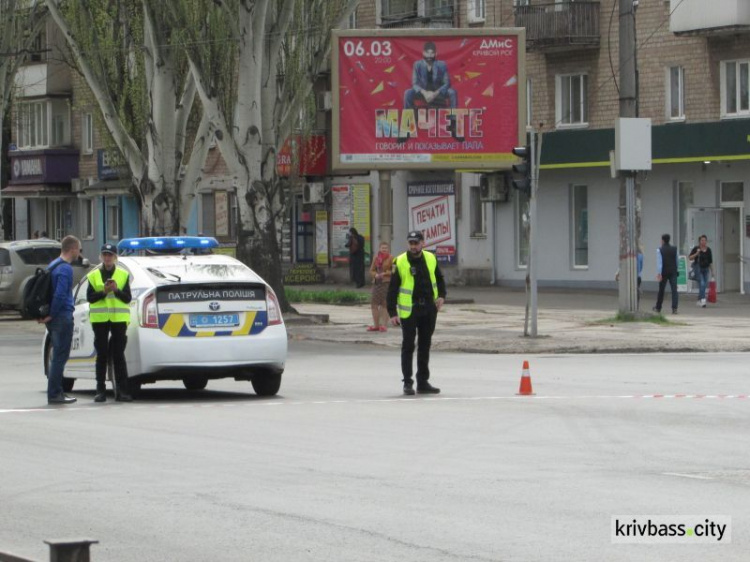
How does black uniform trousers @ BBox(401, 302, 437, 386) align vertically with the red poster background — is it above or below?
below

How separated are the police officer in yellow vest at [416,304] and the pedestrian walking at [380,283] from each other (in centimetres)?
1092

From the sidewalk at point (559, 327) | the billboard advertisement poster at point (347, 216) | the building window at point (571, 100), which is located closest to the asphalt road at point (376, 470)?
the sidewalk at point (559, 327)

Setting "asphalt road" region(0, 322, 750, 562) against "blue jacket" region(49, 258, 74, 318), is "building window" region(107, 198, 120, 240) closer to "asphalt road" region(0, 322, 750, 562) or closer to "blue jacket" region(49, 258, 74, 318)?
"asphalt road" region(0, 322, 750, 562)

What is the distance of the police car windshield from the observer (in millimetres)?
17359

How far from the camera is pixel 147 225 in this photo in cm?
3497

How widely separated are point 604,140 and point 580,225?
3826mm

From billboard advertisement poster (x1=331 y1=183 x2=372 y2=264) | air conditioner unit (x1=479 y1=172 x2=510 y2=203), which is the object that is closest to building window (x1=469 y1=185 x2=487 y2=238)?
air conditioner unit (x1=479 y1=172 x2=510 y2=203)

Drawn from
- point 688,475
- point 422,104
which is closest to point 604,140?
point 422,104

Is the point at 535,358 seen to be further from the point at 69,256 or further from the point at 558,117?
the point at 558,117

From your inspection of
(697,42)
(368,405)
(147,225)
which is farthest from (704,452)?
(697,42)

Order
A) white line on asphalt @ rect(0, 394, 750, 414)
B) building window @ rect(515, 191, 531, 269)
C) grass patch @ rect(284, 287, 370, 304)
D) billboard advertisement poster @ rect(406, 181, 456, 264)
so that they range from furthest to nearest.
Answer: billboard advertisement poster @ rect(406, 181, 456, 264)
building window @ rect(515, 191, 531, 269)
grass patch @ rect(284, 287, 370, 304)
white line on asphalt @ rect(0, 394, 750, 414)

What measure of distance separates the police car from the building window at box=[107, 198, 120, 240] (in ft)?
155

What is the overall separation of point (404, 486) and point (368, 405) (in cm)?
580

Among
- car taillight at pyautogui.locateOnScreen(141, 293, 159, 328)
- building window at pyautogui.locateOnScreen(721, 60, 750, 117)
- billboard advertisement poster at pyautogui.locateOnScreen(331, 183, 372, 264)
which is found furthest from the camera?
Result: billboard advertisement poster at pyautogui.locateOnScreen(331, 183, 372, 264)
